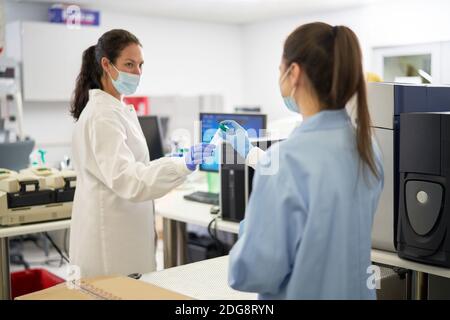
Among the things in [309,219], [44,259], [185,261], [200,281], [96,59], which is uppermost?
[96,59]

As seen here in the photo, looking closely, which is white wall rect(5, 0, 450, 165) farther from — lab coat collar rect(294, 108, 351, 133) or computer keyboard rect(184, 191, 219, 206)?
lab coat collar rect(294, 108, 351, 133)

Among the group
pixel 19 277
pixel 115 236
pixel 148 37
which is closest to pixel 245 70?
pixel 148 37

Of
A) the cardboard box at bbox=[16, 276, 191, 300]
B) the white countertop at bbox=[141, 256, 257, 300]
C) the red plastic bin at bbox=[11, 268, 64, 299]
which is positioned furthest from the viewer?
the red plastic bin at bbox=[11, 268, 64, 299]

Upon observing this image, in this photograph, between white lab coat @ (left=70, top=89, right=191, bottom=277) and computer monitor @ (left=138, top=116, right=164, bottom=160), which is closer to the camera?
white lab coat @ (left=70, top=89, right=191, bottom=277)

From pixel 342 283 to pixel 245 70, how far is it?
6.88 meters

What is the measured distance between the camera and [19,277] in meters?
3.06

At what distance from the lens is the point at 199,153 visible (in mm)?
1692

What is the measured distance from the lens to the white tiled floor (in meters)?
4.21

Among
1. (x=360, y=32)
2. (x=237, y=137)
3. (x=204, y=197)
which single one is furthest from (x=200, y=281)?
(x=360, y=32)

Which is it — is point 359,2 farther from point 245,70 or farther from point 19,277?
point 19,277

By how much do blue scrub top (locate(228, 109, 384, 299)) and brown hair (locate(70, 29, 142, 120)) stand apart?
981 millimetres

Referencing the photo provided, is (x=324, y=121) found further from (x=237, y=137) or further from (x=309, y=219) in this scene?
(x=237, y=137)

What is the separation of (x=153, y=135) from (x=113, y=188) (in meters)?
1.66

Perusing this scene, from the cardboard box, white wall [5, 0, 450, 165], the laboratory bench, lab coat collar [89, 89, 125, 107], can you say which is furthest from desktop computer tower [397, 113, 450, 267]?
white wall [5, 0, 450, 165]
